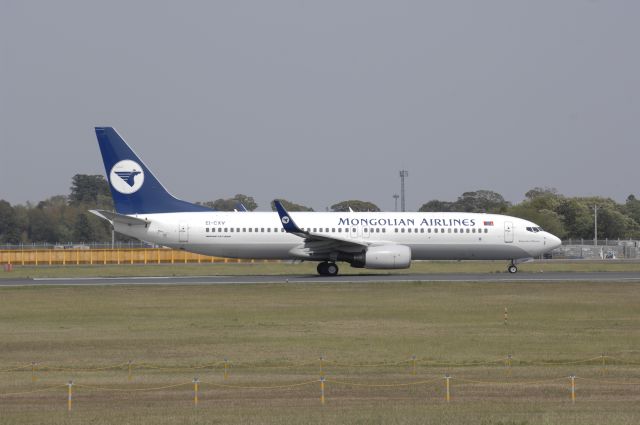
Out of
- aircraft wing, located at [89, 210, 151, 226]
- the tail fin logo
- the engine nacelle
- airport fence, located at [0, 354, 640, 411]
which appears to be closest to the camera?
airport fence, located at [0, 354, 640, 411]

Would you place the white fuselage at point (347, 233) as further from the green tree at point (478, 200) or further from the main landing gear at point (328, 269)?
the green tree at point (478, 200)

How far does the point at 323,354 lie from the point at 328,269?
90.5 ft

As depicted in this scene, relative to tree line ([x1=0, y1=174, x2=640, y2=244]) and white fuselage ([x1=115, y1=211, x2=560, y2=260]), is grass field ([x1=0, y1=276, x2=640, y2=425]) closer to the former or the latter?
white fuselage ([x1=115, y1=211, x2=560, y2=260])

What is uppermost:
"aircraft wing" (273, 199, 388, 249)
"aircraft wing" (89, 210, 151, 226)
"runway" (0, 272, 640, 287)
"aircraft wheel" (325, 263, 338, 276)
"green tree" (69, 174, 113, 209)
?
"green tree" (69, 174, 113, 209)

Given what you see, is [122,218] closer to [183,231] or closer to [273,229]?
[183,231]

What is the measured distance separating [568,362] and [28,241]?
12228 centimetres

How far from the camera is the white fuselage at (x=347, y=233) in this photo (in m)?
50.7

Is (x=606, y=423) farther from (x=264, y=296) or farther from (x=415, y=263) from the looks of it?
(x=415, y=263)

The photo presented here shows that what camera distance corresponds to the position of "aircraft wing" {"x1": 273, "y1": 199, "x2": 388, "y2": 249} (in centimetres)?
4794

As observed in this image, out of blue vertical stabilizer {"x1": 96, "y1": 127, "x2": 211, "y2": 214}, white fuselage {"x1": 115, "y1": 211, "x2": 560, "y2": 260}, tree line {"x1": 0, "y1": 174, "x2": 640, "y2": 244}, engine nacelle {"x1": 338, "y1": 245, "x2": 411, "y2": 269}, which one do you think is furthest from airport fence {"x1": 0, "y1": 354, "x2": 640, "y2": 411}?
tree line {"x1": 0, "y1": 174, "x2": 640, "y2": 244}

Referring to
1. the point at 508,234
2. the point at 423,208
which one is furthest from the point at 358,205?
the point at 508,234

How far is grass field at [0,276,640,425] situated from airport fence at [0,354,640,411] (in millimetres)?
46

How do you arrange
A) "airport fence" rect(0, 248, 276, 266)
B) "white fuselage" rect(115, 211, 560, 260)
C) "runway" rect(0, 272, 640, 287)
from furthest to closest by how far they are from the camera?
"airport fence" rect(0, 248, 276, 266), "white fuselage" rect(115, 211, 560, 260), "runway" rect(0, 272, 640, 287)

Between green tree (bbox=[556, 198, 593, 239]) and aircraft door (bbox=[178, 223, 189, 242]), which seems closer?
aircraft door (bbox=[178, 223, 189, 242])
